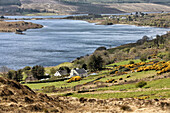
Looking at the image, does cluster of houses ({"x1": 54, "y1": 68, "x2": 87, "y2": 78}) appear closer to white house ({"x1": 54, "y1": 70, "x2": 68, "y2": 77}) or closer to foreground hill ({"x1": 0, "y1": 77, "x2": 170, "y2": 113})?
white house ({"x1": 54, "y1": 70, "x2": 68, "y2": 77})

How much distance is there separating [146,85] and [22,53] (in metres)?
65.2

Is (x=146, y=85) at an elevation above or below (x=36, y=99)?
below

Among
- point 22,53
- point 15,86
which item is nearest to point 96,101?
point 15,86

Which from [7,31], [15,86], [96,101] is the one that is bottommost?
[7,31]

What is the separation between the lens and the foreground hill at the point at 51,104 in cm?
1856

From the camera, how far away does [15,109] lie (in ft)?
58.0

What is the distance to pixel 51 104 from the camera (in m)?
21.0

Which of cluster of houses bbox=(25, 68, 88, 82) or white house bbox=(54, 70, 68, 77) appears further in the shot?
white house bbox=(54, 70, 68, 77)

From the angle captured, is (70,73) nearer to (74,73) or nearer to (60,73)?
(74,73)

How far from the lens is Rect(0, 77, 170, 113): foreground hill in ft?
60.9

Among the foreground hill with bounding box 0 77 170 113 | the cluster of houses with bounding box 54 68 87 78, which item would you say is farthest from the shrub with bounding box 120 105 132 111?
the cluster of houses with bounding box 54 68 87 78

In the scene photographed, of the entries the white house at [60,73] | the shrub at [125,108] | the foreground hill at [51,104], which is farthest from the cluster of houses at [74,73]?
the shrub at [125,108]

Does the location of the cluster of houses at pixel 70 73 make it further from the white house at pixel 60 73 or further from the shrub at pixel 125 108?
the shrub at pixel 125 108

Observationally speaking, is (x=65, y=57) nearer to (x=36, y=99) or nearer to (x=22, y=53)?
(x=22, y=53)
